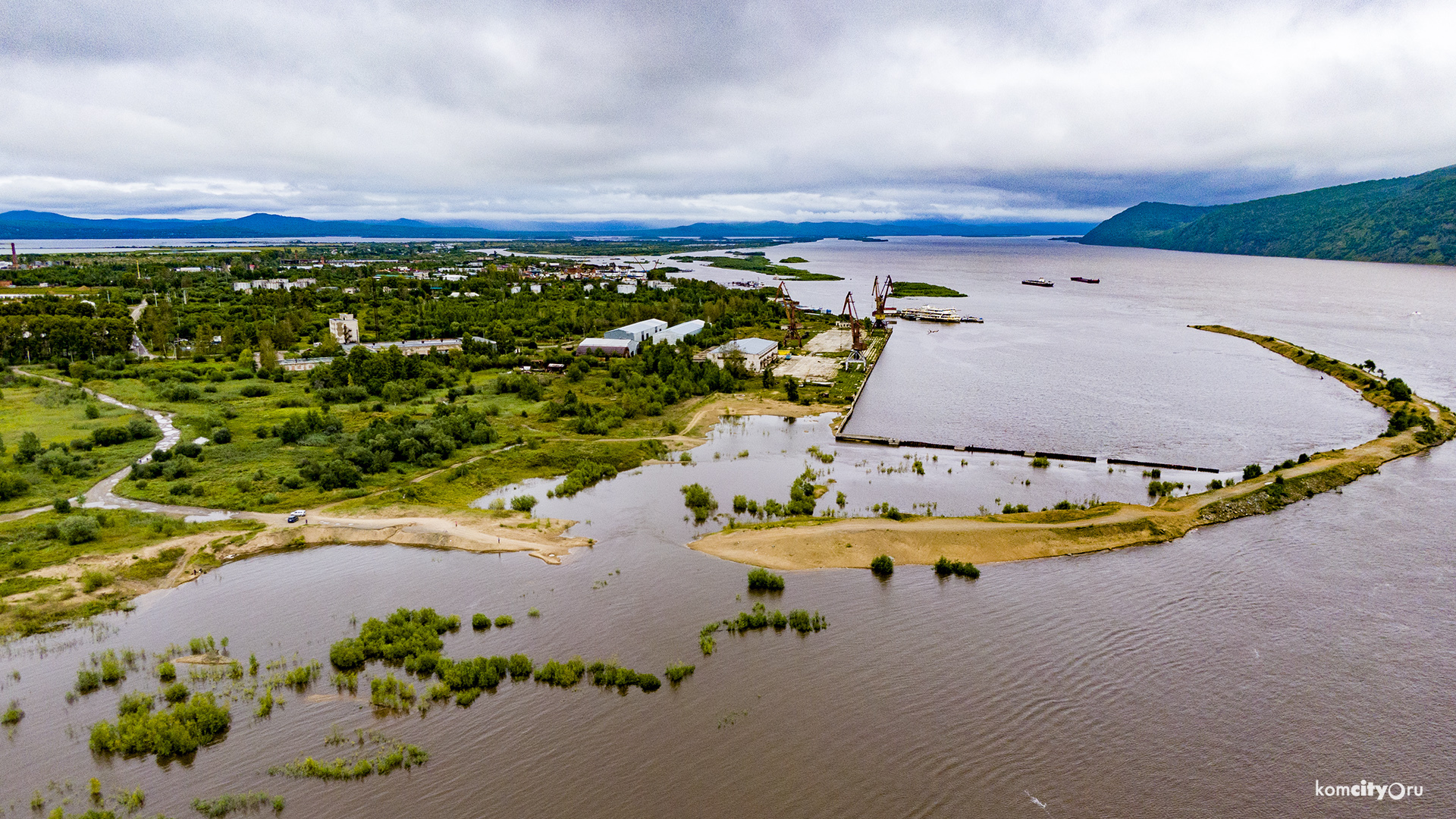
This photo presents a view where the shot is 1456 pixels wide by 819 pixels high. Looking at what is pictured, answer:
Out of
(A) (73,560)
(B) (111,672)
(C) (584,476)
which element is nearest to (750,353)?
(C) (584,476)

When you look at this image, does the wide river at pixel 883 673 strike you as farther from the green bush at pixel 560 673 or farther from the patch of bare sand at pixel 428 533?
the patch of bare sand at pixel 428 533

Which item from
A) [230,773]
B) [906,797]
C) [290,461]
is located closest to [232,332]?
[290,461]

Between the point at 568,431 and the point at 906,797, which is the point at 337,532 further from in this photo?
the point at 906,797

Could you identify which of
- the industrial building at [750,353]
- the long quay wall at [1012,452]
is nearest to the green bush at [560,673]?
the long quay wall at [1012,452]

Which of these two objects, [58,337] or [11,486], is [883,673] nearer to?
[11,486]

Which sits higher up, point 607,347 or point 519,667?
point 607,347

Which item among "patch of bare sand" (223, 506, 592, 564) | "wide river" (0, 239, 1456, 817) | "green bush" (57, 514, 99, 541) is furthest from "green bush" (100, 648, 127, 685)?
"green bush" (57, 514, 99, 541)
